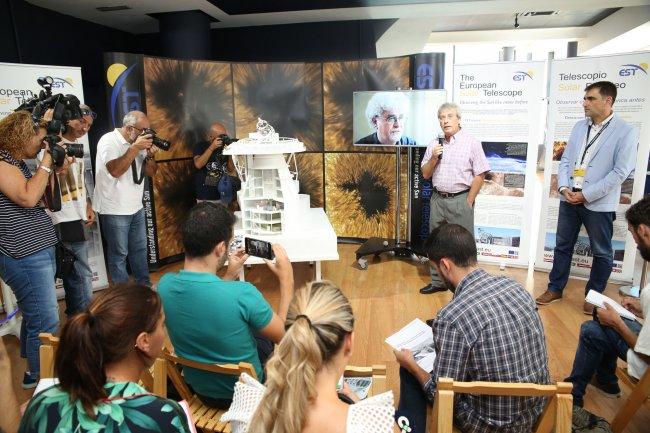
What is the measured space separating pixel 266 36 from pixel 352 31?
1.24 m

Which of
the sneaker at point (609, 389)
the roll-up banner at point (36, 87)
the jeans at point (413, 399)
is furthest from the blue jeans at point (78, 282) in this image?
the sneaker at point (609, 389)

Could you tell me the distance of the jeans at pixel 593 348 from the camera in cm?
219

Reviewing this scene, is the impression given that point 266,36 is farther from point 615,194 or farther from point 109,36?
point 615,194

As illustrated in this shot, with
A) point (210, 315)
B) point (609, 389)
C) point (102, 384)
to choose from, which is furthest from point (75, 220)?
point (609, 389)

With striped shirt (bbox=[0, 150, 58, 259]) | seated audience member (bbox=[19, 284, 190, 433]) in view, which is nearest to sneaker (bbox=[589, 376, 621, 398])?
seated audience member (bbox=[19, 284, 190, 433])

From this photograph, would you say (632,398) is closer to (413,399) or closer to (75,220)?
(413,399)

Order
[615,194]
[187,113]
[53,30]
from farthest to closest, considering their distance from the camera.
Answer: [53,30], [187,113], [615,194]

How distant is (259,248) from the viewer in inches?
88.3

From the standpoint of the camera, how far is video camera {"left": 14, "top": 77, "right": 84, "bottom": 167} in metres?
2.46

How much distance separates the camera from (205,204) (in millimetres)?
2053

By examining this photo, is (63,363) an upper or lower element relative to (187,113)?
lower

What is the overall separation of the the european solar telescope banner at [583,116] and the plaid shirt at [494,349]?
9.29 feet

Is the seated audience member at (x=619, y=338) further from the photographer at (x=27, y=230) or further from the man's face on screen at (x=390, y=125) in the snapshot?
the photographer at (x=27, y=230)

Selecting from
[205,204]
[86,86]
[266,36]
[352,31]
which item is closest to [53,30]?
[86,86]
